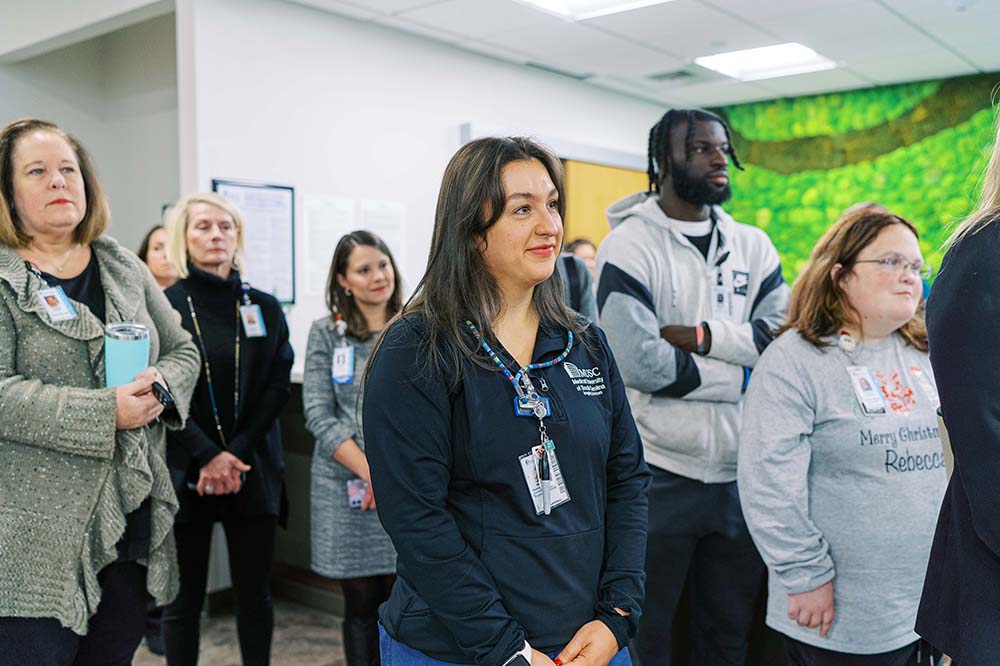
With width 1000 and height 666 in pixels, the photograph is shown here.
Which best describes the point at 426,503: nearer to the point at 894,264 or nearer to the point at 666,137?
the point at 894,264

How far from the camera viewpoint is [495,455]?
1.35m

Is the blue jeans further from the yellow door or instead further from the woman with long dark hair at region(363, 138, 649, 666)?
the yellow door

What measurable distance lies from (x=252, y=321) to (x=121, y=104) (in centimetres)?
331

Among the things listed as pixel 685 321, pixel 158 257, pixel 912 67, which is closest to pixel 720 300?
pixel 685 321

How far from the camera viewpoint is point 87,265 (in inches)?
77.9

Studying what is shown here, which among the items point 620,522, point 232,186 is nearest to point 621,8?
point 232,186

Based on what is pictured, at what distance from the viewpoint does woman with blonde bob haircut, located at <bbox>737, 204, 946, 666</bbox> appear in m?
1.75

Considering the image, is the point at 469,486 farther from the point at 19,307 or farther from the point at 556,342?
the point at 19,307

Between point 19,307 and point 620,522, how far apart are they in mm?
1280

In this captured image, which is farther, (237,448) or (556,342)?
(237,448)

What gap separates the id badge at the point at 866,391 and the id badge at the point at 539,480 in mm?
749

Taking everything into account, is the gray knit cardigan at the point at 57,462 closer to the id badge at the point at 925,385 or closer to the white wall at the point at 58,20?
the id badge at the point at 925,385

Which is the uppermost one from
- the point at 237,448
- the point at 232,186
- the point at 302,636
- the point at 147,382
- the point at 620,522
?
the point at 232,186

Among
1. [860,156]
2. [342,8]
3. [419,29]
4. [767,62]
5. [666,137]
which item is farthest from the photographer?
Result: [860,156]
